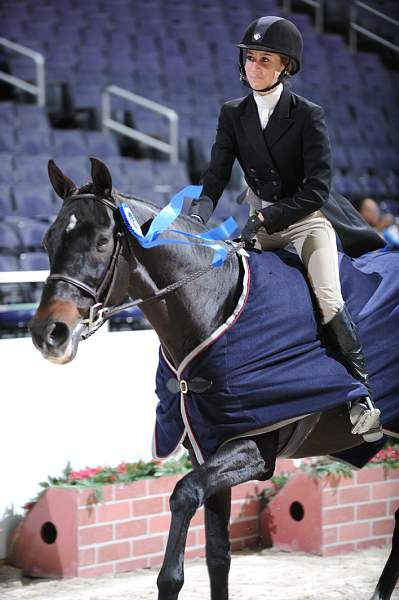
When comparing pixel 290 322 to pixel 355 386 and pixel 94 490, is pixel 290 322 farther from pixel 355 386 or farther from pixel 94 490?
pixel 94 490

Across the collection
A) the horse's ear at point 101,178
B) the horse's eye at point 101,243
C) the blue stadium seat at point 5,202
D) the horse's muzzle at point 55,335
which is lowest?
the horse's muzzle at point 55,335

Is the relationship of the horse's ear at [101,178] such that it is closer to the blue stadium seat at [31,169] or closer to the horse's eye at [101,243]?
the horse's eye at [101,243]

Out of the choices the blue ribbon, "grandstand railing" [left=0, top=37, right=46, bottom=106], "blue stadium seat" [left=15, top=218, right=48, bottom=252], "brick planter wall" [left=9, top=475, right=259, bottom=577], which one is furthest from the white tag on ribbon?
"grandstand railing" [left=0, top=37, right=46, bottom=106]

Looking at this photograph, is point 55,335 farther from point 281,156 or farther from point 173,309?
point 281,156

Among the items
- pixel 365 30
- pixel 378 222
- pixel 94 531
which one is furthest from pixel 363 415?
pixel 365 30

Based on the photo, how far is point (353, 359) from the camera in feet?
10.9

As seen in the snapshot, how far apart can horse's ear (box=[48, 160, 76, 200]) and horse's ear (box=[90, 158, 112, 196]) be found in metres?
0.09

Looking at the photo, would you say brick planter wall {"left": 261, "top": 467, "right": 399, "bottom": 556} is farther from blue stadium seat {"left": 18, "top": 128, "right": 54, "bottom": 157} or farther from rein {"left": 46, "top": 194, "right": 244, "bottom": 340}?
blue stadium seat {"left": 18, "top": 128, "right": 54, "bottom": 157}

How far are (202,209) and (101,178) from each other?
2.18 ft

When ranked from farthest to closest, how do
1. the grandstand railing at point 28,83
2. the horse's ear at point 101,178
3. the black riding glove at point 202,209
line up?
the grandstand railing at point 28,83 → the black riding glove at point 202,209 → the horse's ear at point 101,178

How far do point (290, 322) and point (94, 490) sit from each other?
1.41 m

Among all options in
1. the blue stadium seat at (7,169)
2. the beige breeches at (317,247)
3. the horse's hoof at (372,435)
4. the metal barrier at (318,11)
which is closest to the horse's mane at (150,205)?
the beige breeches at (317,247)

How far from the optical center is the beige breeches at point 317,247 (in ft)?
10.8

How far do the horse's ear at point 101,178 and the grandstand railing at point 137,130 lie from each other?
6.93m
